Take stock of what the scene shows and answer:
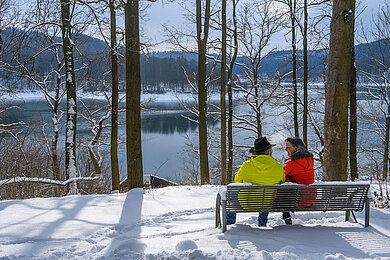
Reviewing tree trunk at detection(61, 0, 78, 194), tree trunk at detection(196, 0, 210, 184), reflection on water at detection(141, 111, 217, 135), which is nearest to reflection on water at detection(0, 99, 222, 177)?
reflection on water at detection(141, 111, 217, 135)

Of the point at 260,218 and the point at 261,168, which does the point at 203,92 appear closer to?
the point at 260,218

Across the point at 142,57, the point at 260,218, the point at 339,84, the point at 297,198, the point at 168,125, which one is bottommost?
the point at 168,125

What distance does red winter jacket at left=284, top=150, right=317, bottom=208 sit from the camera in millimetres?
3734

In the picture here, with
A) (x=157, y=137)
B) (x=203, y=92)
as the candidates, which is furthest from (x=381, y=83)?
(x=157, y=137)

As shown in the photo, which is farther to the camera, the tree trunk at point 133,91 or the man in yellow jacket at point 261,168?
the tree trunk at point 133,91

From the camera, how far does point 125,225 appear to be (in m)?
4.27

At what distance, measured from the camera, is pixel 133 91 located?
6.67 metres

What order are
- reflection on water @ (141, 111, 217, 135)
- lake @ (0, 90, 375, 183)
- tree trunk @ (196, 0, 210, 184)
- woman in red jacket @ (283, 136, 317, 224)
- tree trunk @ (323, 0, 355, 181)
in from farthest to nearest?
reflection on water @ (141, 111, 217, 135) < lake @ (0, 90, 375, 183) < tree trunk @ (196, 0, 210, 184) < tree trunk @ (323, 0, 355, 181) < woman in red jacket @ (283, 136, 317, 224)

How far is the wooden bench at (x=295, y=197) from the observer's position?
3574 mm

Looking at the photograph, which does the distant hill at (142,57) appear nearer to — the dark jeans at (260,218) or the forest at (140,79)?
the forest at (140,79)

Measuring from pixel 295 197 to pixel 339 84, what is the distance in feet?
7.87

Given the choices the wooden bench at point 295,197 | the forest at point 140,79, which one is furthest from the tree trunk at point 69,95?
the wooden bench at point 295,197

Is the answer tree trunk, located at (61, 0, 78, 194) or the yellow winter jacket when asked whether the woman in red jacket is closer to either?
the yellow winter jacket

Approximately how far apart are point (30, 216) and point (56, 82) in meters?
14.5
